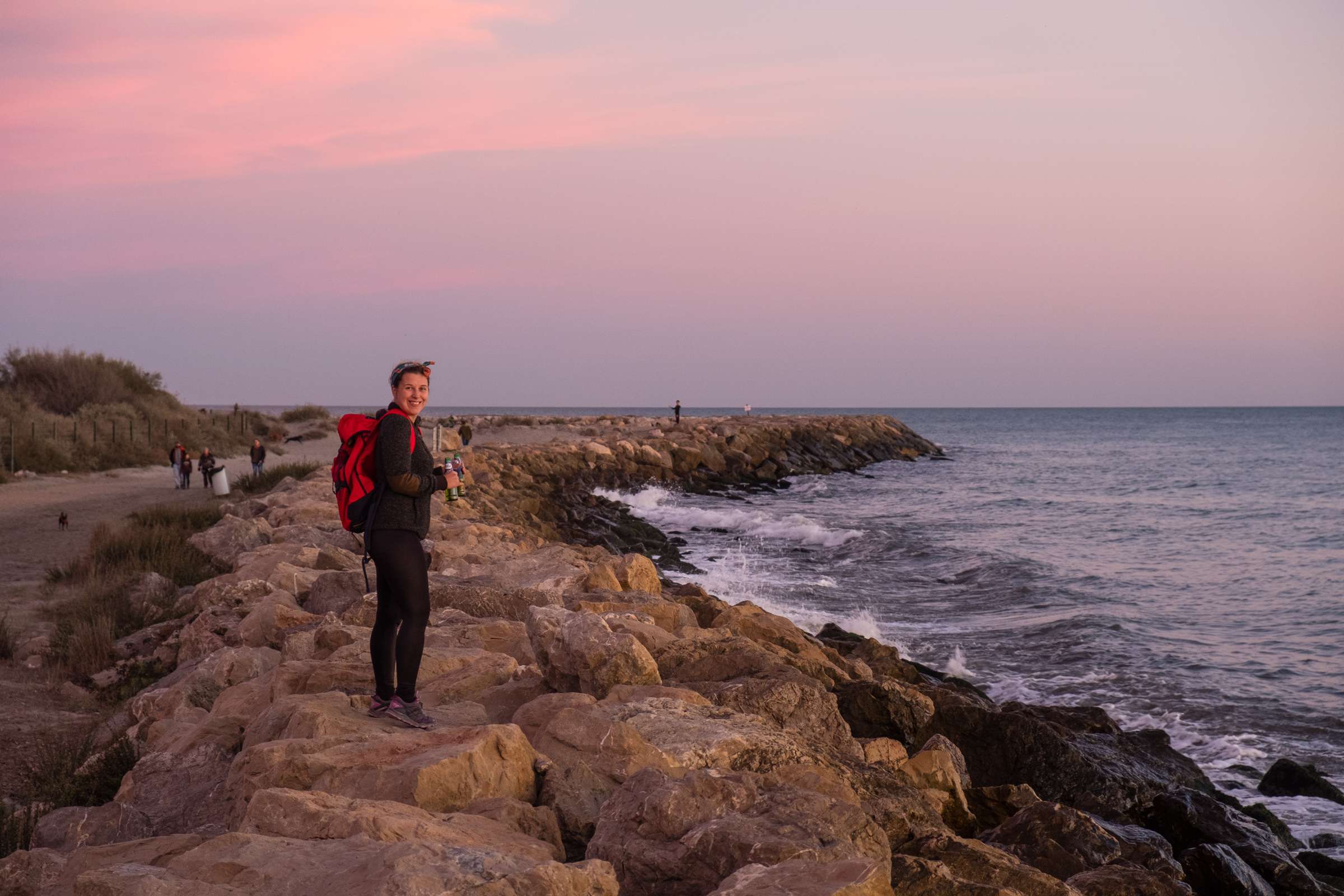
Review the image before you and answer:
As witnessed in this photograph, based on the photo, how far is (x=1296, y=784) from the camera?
310 inches

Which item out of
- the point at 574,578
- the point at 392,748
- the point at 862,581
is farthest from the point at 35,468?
the point at 392,748

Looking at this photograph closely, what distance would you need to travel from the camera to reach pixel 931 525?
2517cm

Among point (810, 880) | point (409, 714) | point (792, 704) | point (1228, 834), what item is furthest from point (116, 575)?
point (1228, 834)

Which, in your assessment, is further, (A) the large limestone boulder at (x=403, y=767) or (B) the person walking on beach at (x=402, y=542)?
(B) the person walking on beach at (x=402, y=542)

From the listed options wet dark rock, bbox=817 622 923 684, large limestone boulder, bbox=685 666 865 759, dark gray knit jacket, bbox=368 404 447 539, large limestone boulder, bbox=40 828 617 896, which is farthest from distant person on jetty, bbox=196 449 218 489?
large limestone boulder, bbox=40 828 617 896

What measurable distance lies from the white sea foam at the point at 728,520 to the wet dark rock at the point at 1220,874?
51.4 ft

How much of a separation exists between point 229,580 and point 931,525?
19.1m

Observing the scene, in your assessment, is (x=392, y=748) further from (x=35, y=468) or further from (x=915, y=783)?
(x=35, y=468)

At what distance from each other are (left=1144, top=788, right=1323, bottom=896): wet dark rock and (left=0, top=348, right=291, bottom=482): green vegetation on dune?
2616 centimetres

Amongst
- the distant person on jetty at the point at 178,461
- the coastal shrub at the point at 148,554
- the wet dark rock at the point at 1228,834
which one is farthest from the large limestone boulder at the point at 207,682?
the distant person on jetty at the point at 178,461

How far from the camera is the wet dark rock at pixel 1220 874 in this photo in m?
5.42

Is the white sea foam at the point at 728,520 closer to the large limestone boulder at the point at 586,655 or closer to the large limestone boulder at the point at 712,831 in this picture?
the large limestone boulder at the point at 586,655

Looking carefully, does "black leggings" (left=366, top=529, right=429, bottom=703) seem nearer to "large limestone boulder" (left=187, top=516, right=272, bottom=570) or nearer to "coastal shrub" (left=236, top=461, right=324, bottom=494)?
"large limestone boulder" (left=187, top=516, right=272, bottom=570)


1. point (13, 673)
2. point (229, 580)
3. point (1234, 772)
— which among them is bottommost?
point (1234, 772)
